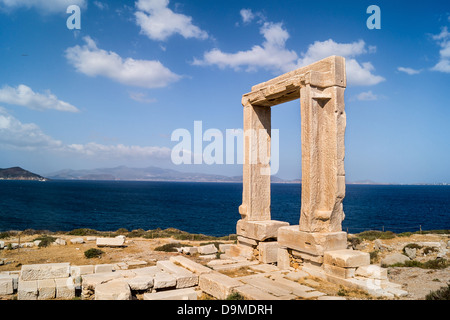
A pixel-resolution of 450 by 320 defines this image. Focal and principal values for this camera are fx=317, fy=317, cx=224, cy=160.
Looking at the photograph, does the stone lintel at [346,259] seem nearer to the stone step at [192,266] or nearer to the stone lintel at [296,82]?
the stone step at [192,266]

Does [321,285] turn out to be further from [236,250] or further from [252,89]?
[252,89]

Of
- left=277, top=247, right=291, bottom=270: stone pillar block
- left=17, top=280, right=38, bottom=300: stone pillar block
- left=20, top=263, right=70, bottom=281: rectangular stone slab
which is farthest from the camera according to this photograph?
left=277, top=247, right=291, bottom=270: stone pillar block

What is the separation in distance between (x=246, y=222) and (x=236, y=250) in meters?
1.05

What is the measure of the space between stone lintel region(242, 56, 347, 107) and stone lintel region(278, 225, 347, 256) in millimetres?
3800

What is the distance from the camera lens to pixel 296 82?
28.1ft

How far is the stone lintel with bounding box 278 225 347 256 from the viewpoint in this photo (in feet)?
25.4

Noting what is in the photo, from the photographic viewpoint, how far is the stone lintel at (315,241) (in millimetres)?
7742

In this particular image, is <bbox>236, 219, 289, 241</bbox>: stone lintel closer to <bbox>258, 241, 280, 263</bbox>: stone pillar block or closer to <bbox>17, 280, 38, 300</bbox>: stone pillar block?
<bbox>258, 241, 280, 263</bbox>: stone pillar block

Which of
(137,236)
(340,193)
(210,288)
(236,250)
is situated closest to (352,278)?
(340,193)

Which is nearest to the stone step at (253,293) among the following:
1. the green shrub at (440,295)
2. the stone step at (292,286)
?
the stone step at (292,286)

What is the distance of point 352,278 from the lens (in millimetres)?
7141

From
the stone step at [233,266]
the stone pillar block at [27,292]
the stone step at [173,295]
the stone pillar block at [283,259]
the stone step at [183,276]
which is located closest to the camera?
the stone step at [173,295]

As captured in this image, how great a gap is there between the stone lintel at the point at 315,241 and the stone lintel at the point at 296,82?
3.80 m

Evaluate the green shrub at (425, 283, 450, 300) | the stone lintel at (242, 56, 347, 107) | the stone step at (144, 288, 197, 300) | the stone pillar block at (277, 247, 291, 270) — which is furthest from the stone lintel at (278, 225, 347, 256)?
the stone lintel at (242, 56, 347, 107)
